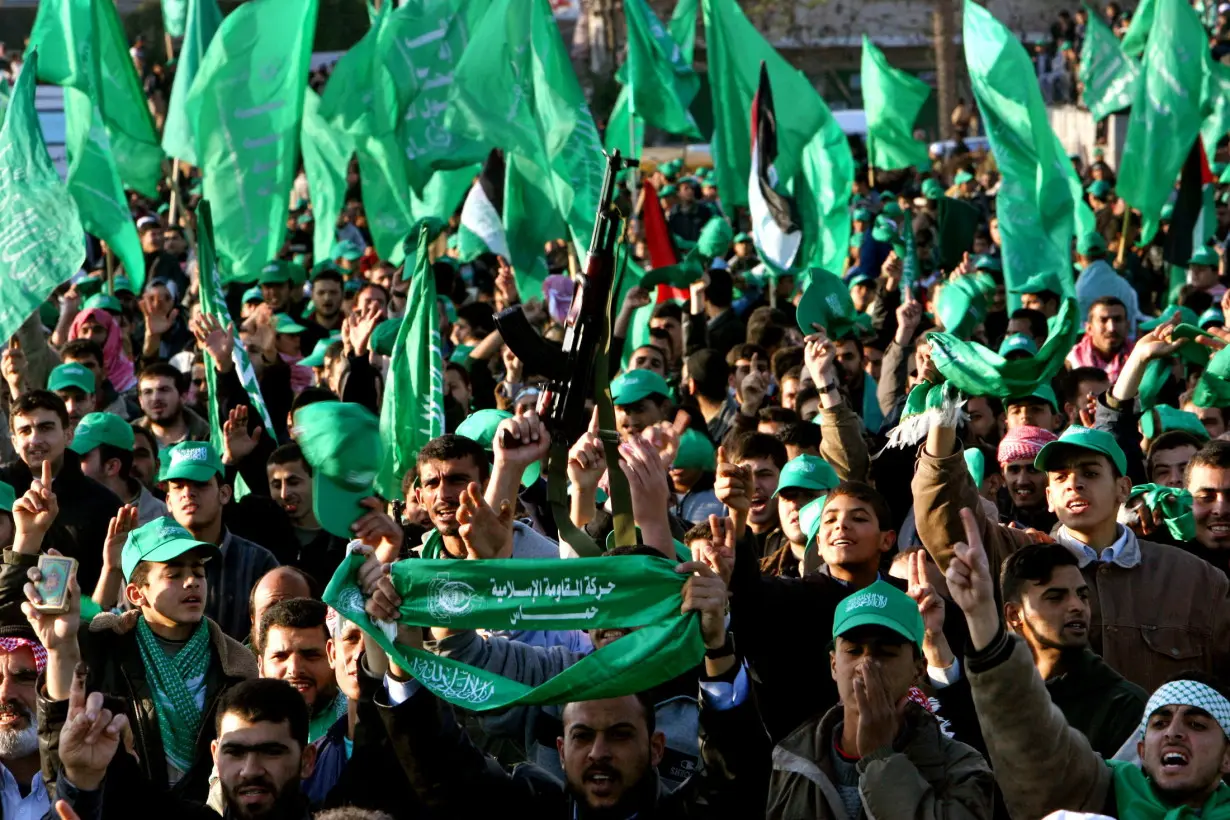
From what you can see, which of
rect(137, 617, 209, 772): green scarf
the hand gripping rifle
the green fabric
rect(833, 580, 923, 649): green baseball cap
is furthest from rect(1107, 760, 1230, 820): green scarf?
rect(137, 617, 209, 772): green scarf

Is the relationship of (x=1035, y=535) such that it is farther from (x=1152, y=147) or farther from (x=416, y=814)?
(x=1152, y=147)

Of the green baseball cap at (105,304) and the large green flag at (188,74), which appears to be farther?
the large green flag at (188,74)

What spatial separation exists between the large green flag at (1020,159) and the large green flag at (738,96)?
1.13 meters

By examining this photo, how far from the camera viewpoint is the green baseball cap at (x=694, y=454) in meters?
8.26

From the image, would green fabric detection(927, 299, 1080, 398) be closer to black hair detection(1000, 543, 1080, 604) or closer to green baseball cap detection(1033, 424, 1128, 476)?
green baseball cap detection(1033, 424, 1128, 476)

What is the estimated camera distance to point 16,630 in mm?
5805

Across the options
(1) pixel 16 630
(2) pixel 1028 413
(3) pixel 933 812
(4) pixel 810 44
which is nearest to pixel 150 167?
(2) pixel 1028 413

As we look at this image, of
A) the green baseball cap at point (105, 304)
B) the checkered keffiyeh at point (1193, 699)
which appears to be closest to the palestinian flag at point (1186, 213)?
the green baseball cap at point (105, 304)

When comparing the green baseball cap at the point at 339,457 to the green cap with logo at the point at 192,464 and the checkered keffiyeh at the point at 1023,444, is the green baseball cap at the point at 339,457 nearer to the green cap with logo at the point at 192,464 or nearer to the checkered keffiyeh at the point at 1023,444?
the green cap with logo at the point at 192,464

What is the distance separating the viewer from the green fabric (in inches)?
239

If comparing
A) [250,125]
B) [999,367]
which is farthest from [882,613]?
[250,125]

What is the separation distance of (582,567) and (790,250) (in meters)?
7.24

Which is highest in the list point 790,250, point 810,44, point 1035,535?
point 1035,535

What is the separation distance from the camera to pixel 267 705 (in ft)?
16.0
